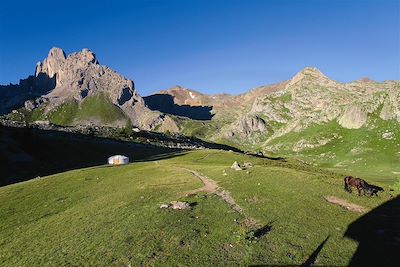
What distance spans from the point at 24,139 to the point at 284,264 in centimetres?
10217

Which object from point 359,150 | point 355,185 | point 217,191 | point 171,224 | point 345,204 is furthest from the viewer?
point 359,150

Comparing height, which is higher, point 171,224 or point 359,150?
point 359,150

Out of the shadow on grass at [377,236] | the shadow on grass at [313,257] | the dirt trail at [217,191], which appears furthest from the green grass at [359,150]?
the shadow on grass at [313,257]

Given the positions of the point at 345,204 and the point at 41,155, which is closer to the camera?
the point at 345,204

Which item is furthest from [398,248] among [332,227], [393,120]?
[393,120]

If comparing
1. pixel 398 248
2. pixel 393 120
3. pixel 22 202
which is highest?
pixel 393 120

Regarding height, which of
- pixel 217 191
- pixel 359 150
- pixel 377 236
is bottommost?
pixel 377 236

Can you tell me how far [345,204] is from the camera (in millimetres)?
39938

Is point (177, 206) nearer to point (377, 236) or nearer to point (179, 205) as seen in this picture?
point (179, 205)

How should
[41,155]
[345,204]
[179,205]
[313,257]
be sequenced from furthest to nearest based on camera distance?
[41,155]
[345,204]
[179,205]
[313,257]

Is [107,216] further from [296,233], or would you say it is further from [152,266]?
[296,233]

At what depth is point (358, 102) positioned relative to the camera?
193 m

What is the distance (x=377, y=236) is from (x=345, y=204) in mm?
10378

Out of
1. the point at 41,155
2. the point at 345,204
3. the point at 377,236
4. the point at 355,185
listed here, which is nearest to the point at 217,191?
the point at 345,204
